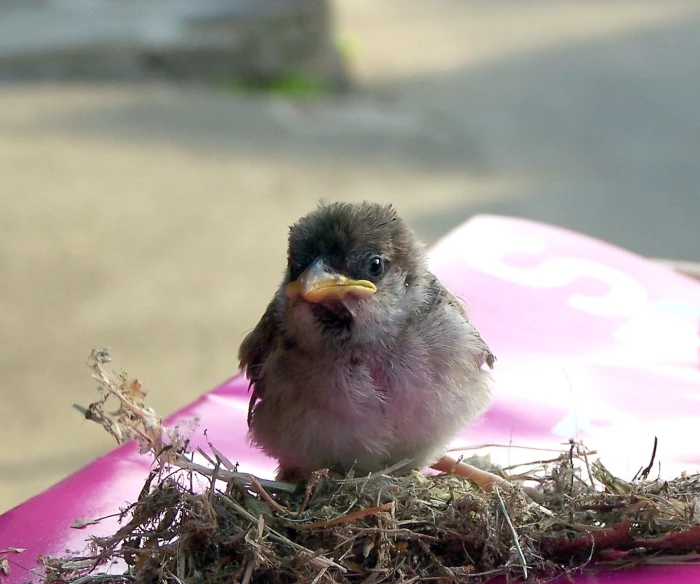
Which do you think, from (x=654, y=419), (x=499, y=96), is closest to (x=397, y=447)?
(x=654, y=419)

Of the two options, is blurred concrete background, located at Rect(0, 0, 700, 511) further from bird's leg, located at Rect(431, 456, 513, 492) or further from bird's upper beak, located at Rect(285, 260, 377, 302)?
bird's upper beak, located at Rect(285, 260, 377, 302)

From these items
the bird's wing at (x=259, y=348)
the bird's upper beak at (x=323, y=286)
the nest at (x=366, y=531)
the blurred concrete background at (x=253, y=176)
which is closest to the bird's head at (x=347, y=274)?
the bird's upper beak at (x=323, y=286)

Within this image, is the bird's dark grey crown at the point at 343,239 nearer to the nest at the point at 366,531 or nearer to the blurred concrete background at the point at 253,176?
the nest at the point at 366,531

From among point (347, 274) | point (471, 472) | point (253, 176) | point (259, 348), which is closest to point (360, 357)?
point (347, 274)

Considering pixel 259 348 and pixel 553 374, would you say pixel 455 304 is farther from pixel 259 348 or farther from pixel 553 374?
pixel 553 374

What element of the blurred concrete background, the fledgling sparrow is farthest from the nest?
the blurred concrete background

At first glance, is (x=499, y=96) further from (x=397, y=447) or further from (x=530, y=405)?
(x=397, y=447)
